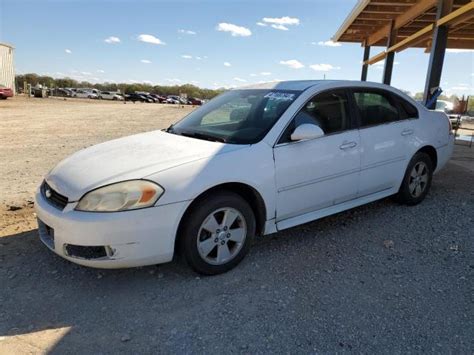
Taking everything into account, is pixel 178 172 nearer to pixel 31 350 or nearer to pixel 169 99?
pixel 31 350

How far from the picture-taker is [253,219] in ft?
11.1

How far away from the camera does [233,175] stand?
3156mm

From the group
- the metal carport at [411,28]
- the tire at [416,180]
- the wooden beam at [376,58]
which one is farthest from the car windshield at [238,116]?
the wooden beam at [376,58]

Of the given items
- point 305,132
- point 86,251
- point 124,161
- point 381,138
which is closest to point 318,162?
point 305,132

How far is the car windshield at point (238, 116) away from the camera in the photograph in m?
3.59

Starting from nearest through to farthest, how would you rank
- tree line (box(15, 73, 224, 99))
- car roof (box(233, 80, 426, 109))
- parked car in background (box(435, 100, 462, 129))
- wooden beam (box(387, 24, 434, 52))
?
car roof (box(233, 80, 426, 109)), wooden beam (box(387, 24, 434, 52)), parked car in background (box(435, 100, 462, 129)), tree line (box(15, 73, 224, 99))

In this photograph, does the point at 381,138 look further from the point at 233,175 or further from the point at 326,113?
the point at 233,175

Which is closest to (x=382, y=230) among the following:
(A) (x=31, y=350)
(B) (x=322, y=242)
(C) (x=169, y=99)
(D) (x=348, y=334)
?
(B) (x=322, y=242)

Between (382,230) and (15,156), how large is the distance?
7.19 meters

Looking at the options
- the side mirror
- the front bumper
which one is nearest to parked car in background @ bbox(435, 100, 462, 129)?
the side mirror

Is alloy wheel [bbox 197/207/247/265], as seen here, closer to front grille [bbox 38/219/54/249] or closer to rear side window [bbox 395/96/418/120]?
front grille [bbox 38/219/54/249]

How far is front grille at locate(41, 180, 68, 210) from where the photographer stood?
9.92 ft

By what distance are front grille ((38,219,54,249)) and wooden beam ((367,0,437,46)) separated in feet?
36.4

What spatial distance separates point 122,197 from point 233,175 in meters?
0.86
